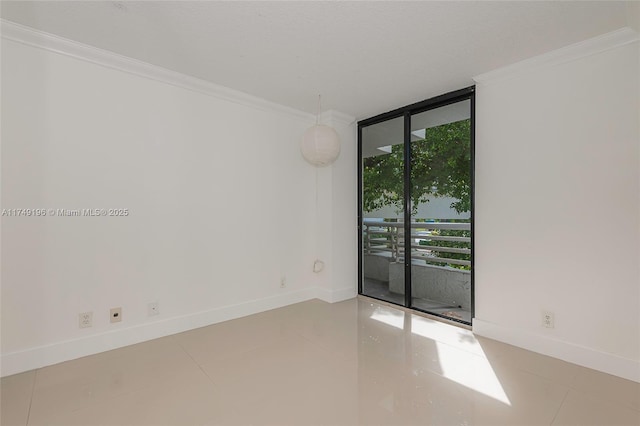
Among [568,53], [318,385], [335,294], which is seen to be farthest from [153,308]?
[568,53]

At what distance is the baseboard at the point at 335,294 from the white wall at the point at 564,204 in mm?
1560

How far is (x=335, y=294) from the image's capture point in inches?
148

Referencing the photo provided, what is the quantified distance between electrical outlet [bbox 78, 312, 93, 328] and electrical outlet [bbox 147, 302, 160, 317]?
0.40m

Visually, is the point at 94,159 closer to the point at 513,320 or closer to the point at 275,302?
the point at 275,302

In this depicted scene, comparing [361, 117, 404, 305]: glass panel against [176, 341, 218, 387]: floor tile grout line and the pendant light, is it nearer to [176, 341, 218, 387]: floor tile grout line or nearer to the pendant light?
the pendant light

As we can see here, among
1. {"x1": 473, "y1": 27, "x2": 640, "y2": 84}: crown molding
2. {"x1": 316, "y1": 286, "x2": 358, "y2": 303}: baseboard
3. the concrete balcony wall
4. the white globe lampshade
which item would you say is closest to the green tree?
the concrete balcony wall

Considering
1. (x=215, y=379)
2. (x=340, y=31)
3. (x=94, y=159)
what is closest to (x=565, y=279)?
(x=340, y=31)

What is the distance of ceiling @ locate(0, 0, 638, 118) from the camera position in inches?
72.6

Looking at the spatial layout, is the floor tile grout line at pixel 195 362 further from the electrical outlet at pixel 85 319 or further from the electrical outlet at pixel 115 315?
the electrical outlet at pixel 85 319

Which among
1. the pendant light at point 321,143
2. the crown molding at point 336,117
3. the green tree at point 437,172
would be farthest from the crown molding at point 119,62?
the green tree at point 437,172

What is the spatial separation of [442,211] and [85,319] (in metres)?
3.30

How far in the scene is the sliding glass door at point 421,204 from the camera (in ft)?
10.1

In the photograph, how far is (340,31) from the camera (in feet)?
6.77

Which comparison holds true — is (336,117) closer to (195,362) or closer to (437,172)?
(437,172)
